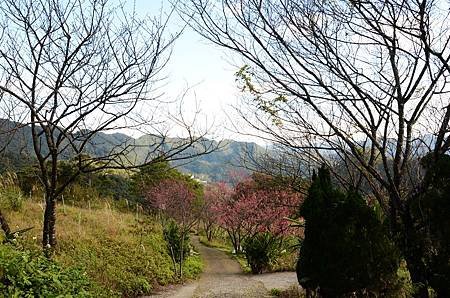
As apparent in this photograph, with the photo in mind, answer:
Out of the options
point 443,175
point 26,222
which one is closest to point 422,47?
point 443,175

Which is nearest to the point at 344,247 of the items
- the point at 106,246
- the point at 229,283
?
the point at 106,246

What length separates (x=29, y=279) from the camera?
3.61 metres

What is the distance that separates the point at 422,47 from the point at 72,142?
4.50m

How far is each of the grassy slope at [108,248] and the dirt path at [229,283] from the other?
644 millimetres

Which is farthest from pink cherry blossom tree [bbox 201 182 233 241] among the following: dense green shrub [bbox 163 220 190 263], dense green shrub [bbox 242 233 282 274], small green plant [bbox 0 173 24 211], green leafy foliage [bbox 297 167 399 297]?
green leafy foliage [bbox 297 167 399 297]

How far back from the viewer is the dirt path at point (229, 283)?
34.9ft

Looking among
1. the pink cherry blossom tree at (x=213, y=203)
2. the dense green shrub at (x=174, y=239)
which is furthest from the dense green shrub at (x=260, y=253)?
the pink cherry blossom tree at (x=213, y=203)

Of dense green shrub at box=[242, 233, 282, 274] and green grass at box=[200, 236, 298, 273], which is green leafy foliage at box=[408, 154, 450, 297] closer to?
green grass at box=[200, 236, 298, 273]

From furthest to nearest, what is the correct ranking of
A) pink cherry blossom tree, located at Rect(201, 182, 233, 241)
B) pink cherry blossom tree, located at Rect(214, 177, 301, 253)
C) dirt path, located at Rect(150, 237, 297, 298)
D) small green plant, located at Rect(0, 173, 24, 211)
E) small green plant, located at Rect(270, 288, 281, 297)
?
1. pink cherry blossom tree, located at Rect(201, 182, 233, 241)
2. pink cherry blossom tree, located at Rect(214, 177, 301, 253)
3. small green plant, located at Rect(0, 173, 24, 211)
4. dirt path, located at Rect(150, 237, 297, 298)
5. small green plant, located at Rect(270, 288, 281, 297)

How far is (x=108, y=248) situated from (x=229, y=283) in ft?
13.1

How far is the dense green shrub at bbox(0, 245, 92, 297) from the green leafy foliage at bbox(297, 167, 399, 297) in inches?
151

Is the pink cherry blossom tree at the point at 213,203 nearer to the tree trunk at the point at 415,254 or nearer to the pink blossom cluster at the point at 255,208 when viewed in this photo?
the pink blossom cluster at the point at 255,208

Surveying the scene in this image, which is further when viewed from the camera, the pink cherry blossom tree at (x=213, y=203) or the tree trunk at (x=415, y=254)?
the pink cherry blossom tree at (x=213, y=203)

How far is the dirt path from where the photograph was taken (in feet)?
34.9
